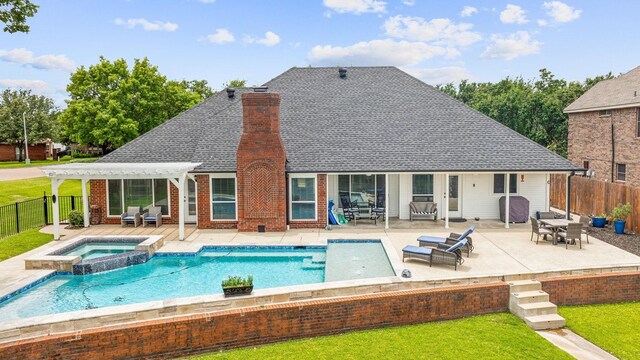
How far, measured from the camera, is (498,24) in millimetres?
28125

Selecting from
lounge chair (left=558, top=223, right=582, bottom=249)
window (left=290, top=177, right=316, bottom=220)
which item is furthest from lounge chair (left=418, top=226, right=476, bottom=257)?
window (left=290, top=177, right=316, bottom=220)

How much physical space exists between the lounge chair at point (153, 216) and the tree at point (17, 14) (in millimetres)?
9035

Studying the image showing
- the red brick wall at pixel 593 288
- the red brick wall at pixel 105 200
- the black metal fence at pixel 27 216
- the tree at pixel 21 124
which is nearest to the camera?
the red brick wall at pixel 593 288

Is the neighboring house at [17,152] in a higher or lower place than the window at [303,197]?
Result: higher

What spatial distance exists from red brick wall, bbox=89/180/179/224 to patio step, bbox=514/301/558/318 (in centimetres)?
1429

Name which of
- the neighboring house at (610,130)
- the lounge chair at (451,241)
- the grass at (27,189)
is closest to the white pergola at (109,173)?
the lounge chair at (451,241)

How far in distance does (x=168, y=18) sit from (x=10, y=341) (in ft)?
62.5

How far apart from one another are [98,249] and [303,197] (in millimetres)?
7771

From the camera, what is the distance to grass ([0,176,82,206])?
27992 millimetres

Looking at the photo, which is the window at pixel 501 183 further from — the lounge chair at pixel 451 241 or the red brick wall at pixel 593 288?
the red brick wall at pixel 593 288

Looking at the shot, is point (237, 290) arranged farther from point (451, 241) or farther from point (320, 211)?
point (320, 211)

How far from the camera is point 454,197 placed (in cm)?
1981

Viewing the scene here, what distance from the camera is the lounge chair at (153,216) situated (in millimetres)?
18969

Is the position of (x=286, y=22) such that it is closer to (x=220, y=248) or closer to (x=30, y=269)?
(x=220, y=248)
